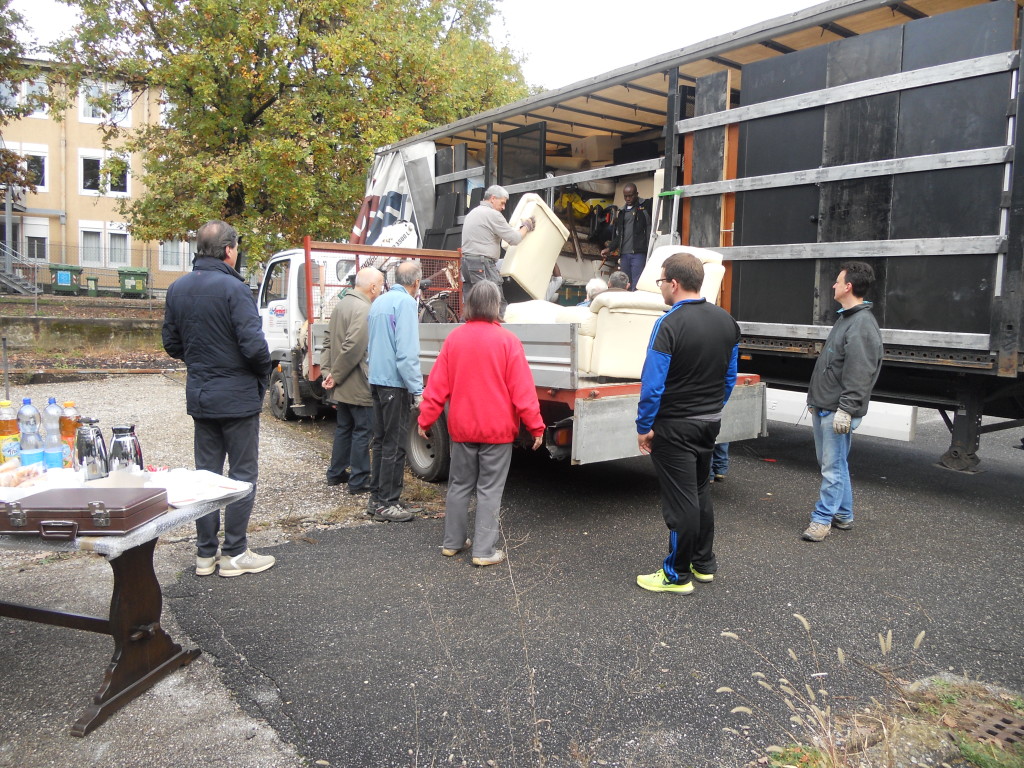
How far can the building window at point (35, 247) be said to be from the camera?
29023 millimetres

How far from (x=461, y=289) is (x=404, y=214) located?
9.70 feet

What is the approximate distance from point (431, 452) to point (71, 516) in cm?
384

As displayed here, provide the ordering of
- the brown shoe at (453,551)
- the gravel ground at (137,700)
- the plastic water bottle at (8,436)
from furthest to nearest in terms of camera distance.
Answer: the brown shoe at (453,551), the plastic water bottle at (8,436), the gravel ground at (137,700)

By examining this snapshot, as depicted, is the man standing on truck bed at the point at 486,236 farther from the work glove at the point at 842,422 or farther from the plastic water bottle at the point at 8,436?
the plastic water bottle at the point at 8,436

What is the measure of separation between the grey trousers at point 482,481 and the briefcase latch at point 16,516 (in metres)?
2.22

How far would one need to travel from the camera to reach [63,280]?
25.2 metres

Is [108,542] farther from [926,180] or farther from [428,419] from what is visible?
[926,180]

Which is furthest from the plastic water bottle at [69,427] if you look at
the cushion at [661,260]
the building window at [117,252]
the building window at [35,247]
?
the building window at [117,252]

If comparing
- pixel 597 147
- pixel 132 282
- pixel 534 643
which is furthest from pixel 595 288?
pixel 132 282

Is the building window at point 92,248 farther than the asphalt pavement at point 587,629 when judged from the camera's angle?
Yes

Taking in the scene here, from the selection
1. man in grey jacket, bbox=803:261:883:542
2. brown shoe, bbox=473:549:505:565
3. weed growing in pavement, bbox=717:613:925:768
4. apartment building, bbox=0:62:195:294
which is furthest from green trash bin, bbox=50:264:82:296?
weed growing in pavement, bbox=717:613:925:768

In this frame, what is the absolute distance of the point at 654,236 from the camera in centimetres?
699

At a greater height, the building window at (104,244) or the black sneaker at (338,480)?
the building window at (104,244)

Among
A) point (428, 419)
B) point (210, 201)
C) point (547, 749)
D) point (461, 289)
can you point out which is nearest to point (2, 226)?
point (210, 201)
